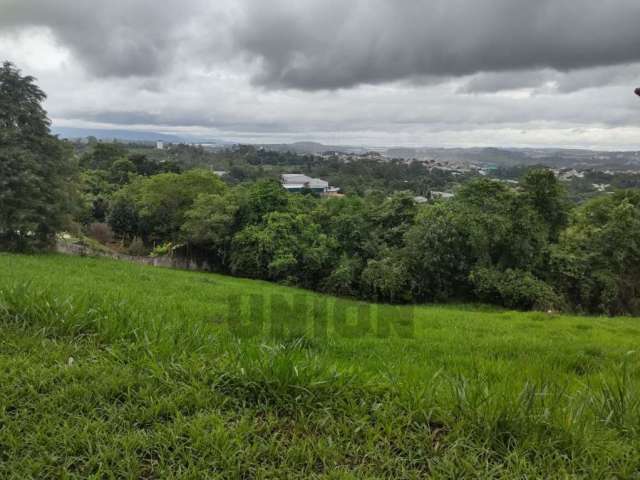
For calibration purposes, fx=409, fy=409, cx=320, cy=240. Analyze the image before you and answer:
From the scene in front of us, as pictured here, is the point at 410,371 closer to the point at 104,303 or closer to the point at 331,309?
the point at 104,303

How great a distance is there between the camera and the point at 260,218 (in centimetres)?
2845

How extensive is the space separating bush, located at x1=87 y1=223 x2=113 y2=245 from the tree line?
9703 mm

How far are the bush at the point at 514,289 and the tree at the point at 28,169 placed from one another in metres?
20.1

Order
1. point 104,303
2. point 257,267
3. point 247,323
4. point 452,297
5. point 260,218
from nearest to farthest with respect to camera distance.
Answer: point 104,303
point 247,323
point 452,297
point 257,267
point 260,218

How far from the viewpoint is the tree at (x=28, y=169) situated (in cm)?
1747

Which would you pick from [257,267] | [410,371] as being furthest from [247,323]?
[257,267]

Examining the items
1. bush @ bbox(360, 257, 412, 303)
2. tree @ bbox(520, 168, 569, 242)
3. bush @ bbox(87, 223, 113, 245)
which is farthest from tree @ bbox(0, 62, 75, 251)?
tree @ bbox(520, 168, 569, 242)

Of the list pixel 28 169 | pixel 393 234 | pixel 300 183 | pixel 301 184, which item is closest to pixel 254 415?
pixel 28 169

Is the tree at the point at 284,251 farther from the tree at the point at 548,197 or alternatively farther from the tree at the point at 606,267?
the tree at the point at 606,267

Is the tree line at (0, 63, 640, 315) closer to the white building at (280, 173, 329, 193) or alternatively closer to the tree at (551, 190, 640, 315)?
the tree at (551, 190, 640, 315)

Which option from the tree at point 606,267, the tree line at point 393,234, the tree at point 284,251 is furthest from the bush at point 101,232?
the tree at point 606,267

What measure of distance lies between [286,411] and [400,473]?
2.47 ft

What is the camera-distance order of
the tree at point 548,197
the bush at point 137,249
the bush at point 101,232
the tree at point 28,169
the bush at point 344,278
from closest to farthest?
the tree at point 28,169 < the tree at point 548,197 < the bush at point 344,278 < the bush at point 137,249 < the bush at point 101,232

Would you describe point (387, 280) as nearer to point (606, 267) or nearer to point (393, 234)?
point (393, 234)
